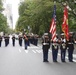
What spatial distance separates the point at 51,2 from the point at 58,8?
146 cm

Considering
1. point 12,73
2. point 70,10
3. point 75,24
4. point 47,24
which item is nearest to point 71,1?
point 70,10

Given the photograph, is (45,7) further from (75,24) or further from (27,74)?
(27,74)

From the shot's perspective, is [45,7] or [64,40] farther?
[45,7]

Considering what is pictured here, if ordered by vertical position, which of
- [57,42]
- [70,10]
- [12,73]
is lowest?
[12,73]

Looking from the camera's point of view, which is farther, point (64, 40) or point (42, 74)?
point (64, 40)

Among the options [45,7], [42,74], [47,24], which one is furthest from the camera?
[47,24]

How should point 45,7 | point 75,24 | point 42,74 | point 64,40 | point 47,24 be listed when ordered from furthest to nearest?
1. point 47,24
2. point 75,24
3. point 45,7
4. point 64,40
5. point 42,74

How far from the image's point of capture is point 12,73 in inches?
507

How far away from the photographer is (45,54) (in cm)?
1808

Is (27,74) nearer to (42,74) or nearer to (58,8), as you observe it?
(42,74)

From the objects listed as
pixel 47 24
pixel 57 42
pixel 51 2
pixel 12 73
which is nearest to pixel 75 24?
Answer: pixel 47 24

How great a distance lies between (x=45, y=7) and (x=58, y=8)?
285 cm

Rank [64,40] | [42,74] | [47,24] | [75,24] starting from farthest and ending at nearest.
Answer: [47,24] → [75,24] → [64,40] → [42,74]

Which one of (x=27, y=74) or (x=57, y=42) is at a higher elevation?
(x=57, y=42)
